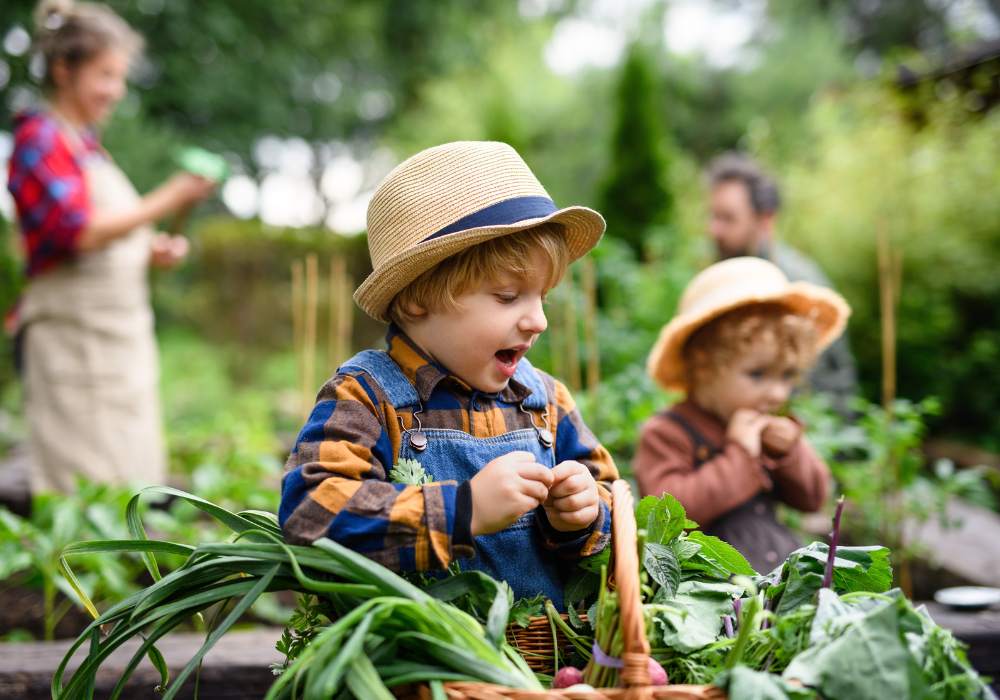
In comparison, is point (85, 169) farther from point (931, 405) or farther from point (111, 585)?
point (931, 405)

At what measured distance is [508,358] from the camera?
5.05 ft

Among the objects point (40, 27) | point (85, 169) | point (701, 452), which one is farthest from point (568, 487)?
point (40, 27)

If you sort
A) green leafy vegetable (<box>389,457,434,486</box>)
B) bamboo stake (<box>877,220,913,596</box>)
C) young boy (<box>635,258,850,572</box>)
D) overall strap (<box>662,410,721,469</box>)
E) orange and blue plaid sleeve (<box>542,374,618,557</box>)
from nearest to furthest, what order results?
green leafy vegetable (<box>389,457,434,486</box>), orange and blue plaid sleeve (<box>542,374,618,557</box>), young boy (<box>635,258,850,572</box>), overall strap (<box>662,410,721,469</box>), bamboo stake (<box>877,220,913,596</box>)

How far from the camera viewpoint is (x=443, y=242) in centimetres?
141

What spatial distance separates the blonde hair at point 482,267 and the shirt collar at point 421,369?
0.07m

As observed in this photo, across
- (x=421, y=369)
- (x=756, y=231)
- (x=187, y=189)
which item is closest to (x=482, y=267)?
(x=421, y=369)

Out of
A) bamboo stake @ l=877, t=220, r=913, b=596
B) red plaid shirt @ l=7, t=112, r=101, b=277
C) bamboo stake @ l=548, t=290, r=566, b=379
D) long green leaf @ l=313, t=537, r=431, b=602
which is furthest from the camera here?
bamboo stake @ l=548, t=290, r=566, b=379

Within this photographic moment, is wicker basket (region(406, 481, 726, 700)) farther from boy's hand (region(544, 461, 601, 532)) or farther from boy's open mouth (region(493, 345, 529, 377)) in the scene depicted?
boy's open mouth (region(493, 345, 529, 377))

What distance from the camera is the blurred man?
16.1 ft

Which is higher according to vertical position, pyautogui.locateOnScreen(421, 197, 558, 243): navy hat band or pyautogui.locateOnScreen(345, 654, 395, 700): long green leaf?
pyautogui.locateOnScreen(421, 197, 558, 243): navy hat band

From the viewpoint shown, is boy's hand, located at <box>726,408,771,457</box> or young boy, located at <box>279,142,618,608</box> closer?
young boy, located at <box>279,142,618,608</box>

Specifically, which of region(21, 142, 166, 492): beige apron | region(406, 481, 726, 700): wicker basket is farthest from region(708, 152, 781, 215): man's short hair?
region(406, 481, 726, 700): wicker basket

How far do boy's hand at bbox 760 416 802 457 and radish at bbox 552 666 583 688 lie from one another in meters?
1.27

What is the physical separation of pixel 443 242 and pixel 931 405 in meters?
2.11
